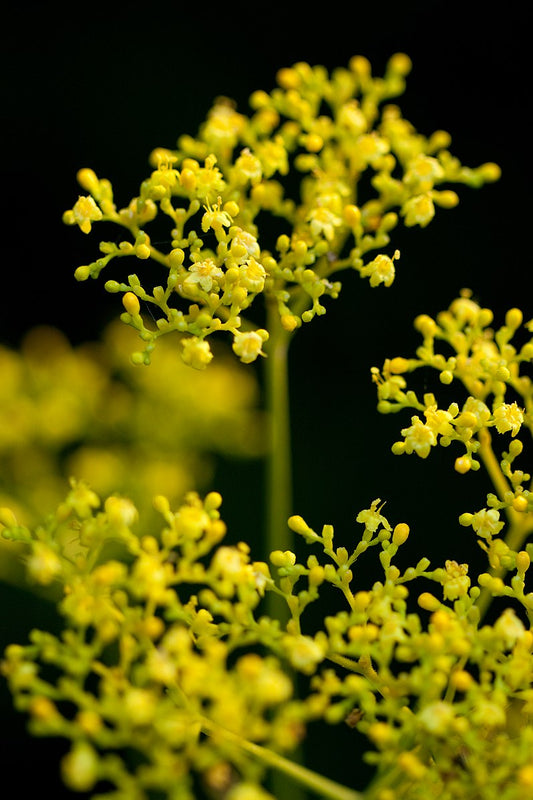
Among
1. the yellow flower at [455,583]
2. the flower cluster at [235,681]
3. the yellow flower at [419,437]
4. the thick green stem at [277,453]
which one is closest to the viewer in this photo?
the flower cluster at [235,681]

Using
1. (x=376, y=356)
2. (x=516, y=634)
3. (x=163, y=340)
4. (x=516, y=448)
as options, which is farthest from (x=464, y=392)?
(x=516, y=634)

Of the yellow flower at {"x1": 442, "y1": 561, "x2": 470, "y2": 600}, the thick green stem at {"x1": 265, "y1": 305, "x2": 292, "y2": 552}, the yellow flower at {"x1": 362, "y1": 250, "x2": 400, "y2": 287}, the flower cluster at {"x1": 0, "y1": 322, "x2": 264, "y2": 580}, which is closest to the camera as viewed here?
the yellow flower at {"x1": 442, "y1": 561, "x2": 470, "y2": 600}

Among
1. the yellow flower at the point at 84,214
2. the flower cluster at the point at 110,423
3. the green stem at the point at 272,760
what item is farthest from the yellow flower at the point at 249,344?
the flower cluster at the point at 110,423

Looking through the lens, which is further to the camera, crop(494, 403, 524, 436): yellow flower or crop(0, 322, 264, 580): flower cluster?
crop(0, 322, 264, 580): flower cluster

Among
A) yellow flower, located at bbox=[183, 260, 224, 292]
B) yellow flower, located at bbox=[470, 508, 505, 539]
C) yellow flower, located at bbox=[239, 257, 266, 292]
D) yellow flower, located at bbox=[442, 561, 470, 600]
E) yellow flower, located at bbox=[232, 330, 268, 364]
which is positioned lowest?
yellow flower, located at bbox=[442, 561, 470, 600]

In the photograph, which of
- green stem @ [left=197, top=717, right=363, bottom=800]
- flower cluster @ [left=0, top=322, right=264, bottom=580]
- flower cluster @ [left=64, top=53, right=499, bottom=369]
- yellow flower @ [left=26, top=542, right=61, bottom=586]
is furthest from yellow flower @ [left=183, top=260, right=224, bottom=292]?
flower cluster @ [left=0, top=322, right=264, bottom=580]

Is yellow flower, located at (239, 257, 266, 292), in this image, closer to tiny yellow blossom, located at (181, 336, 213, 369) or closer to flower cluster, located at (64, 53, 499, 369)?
flower cluster, located at (64, 53, 499, 369)

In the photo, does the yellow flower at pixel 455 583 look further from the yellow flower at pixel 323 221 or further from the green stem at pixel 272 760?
the yellow flower at pixel 323 221

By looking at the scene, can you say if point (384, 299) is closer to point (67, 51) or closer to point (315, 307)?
point (67, 51)

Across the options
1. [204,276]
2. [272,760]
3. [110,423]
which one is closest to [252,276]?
[204,276]
